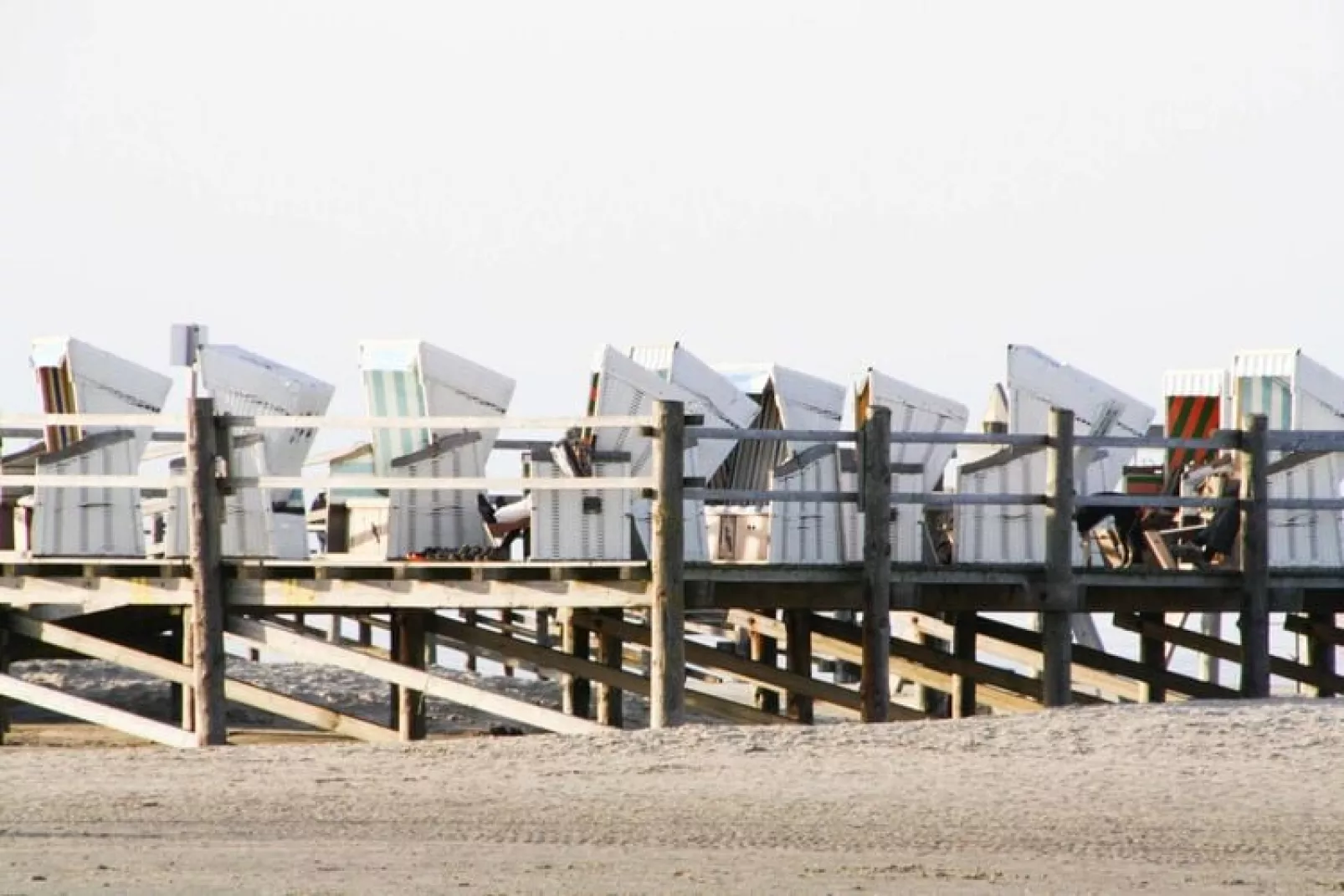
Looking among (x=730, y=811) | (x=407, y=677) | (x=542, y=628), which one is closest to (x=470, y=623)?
(x=407, y=677)

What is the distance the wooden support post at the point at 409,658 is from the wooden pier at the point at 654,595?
2 cm

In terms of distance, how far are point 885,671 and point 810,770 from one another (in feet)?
8.54

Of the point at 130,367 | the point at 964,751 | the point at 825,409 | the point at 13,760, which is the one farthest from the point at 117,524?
the point at 964,751

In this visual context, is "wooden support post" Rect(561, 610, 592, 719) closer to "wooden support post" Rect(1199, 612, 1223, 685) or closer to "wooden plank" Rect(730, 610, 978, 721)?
"wooden plank" Rect(730, 610, 978, 721)

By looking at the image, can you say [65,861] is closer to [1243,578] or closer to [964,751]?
[964,751]

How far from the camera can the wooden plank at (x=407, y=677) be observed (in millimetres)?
14914

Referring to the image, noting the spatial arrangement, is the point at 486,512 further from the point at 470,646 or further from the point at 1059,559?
the point at 470,646

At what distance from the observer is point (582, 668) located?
16156 mm

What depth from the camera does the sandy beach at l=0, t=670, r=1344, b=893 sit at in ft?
32.1

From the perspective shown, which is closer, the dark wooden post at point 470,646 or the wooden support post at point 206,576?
the wooden support post at point 206,576

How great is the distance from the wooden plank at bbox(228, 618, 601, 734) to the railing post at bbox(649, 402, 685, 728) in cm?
52

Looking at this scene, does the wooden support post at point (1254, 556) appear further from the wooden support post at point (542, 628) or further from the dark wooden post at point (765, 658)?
the wooden support post at point (542, 628)

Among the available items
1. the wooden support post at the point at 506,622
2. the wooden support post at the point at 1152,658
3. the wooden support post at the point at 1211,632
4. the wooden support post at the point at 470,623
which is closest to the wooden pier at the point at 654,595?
the wooden support post at the point at 1152,658

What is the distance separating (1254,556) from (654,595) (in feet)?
13.7
